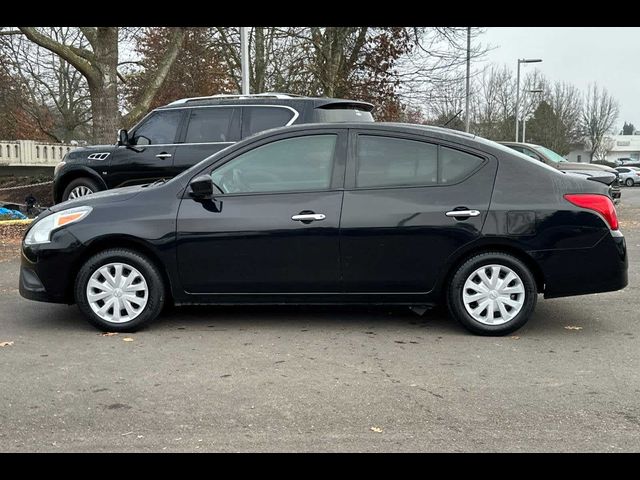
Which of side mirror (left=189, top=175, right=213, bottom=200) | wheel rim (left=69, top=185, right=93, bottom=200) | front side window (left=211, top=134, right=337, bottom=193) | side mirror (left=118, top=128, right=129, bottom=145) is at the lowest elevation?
→ wheel rim (left=69, top=185, right=93, bottom=200)

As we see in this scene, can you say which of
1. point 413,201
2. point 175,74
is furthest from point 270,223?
point 175,74

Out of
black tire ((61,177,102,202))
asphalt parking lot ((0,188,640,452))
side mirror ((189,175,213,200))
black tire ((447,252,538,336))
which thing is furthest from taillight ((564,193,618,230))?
black tire ((61,177,102,202))

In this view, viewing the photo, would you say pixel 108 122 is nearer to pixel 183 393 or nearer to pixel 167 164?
pixel 167 164

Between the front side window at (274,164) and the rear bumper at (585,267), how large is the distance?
192 centimetres

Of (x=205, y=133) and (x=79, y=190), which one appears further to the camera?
(x=79, y=190)

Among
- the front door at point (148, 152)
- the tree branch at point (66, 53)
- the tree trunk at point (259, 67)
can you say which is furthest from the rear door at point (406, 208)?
the tree trunk at point (259, 67)

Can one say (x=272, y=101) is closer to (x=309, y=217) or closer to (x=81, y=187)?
(x=81, y=187)

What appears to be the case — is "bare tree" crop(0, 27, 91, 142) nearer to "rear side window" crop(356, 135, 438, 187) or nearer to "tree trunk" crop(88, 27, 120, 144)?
"tree trunk" crop(88, 27, 120, 144)

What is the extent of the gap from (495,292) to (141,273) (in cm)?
289

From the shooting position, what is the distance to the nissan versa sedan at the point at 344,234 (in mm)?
5180

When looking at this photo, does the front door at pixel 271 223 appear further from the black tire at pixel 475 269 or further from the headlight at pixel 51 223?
the black tire at pixel 475 269

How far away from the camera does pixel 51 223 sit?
540cm

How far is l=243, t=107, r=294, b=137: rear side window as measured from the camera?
9086 mm

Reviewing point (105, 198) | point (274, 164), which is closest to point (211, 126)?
Result: point (105, 198)
